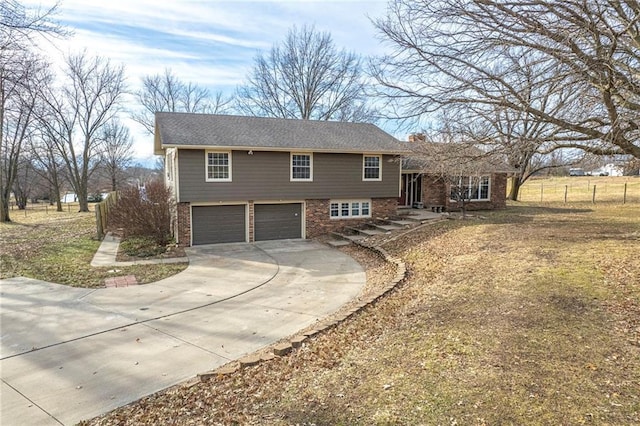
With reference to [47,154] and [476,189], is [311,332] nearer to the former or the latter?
[476,189]

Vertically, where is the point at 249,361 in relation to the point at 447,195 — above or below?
below

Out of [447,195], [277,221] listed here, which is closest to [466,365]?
[277,221]

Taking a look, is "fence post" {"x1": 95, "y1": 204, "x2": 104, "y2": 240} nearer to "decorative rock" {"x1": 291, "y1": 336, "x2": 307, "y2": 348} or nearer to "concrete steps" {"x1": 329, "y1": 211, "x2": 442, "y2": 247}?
"concrete steps" {"x1": 329, "y1": 211, "x2": 442, "y2": 247}

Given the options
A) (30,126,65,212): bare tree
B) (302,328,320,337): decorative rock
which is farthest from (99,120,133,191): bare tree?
(302,328,320,337): decorative rock

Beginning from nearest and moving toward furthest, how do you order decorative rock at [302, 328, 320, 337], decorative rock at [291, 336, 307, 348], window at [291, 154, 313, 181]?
1. decorative rock at [291, 336, 307, 348]
2. decorative rock at [302, 328, 320, 337]
3. window at [291, 154, 313, 181]

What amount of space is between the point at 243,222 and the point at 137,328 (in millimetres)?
9382

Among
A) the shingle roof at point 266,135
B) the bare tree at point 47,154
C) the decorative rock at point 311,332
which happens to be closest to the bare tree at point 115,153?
the bare tree at point 47,154

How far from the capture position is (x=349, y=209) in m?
17.3

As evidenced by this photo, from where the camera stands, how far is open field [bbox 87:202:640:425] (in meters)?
3.38

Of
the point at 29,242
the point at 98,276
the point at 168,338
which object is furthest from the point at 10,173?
the point at 168,338

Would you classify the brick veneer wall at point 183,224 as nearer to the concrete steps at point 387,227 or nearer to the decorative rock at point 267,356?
the concrete steps at point 387,227

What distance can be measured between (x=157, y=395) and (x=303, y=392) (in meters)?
1.74

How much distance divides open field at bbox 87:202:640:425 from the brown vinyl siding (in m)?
9.19

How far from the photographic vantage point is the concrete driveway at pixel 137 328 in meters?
4.49
